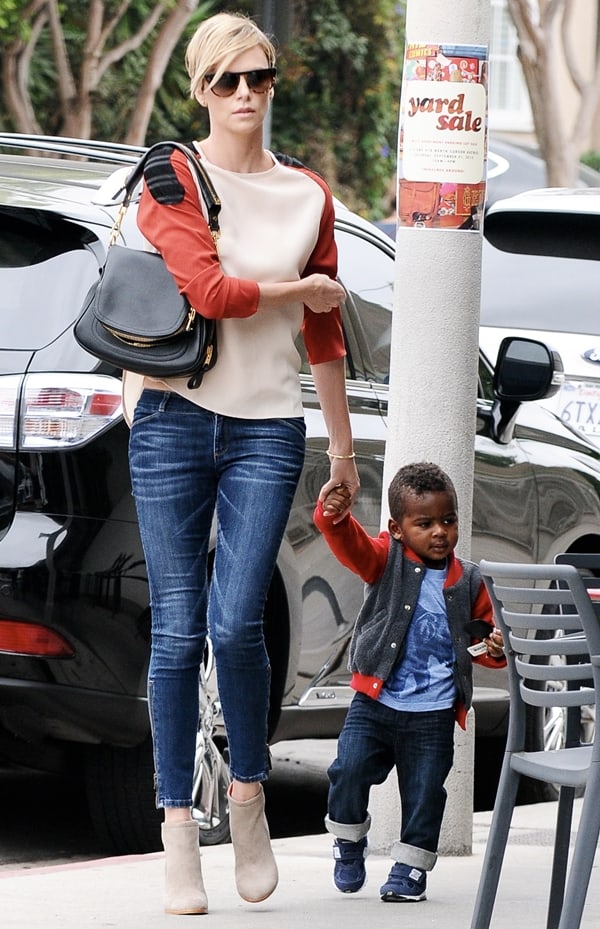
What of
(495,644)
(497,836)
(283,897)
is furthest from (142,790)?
(497,836)

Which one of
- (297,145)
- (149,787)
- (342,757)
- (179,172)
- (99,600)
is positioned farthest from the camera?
(297,145)

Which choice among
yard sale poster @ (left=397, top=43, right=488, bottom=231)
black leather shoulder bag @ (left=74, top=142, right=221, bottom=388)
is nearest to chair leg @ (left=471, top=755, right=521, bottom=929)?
black leather shoulder bag @ (left=74, top=142, right=221, bottom=388)

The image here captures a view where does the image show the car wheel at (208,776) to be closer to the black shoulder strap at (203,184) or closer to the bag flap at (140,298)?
the bag flap at (140,298)

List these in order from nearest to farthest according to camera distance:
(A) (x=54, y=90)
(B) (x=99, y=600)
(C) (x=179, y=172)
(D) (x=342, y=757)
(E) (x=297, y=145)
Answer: (C) (x=179, y=172), (D) (x=342, y=757), (B) (x=99, y=600), (A) (x=54, y=90), (E) (x=297, y=145)

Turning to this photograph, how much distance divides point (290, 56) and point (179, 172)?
1799cm

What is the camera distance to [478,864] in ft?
16.3

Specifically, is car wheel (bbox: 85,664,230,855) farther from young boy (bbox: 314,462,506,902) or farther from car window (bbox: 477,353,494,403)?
car window (bbox: 477,353,494,403)

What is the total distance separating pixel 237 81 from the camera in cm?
412

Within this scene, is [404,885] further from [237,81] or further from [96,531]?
[237,81]

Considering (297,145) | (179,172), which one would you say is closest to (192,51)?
(179,172)

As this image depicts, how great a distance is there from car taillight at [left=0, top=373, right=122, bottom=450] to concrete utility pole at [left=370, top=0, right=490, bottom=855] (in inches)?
30.9

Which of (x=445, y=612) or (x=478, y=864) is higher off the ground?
(x=445, y=612)

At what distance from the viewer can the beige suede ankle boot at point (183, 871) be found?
13.6 feet

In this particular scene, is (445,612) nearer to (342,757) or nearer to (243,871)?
(342,757)
